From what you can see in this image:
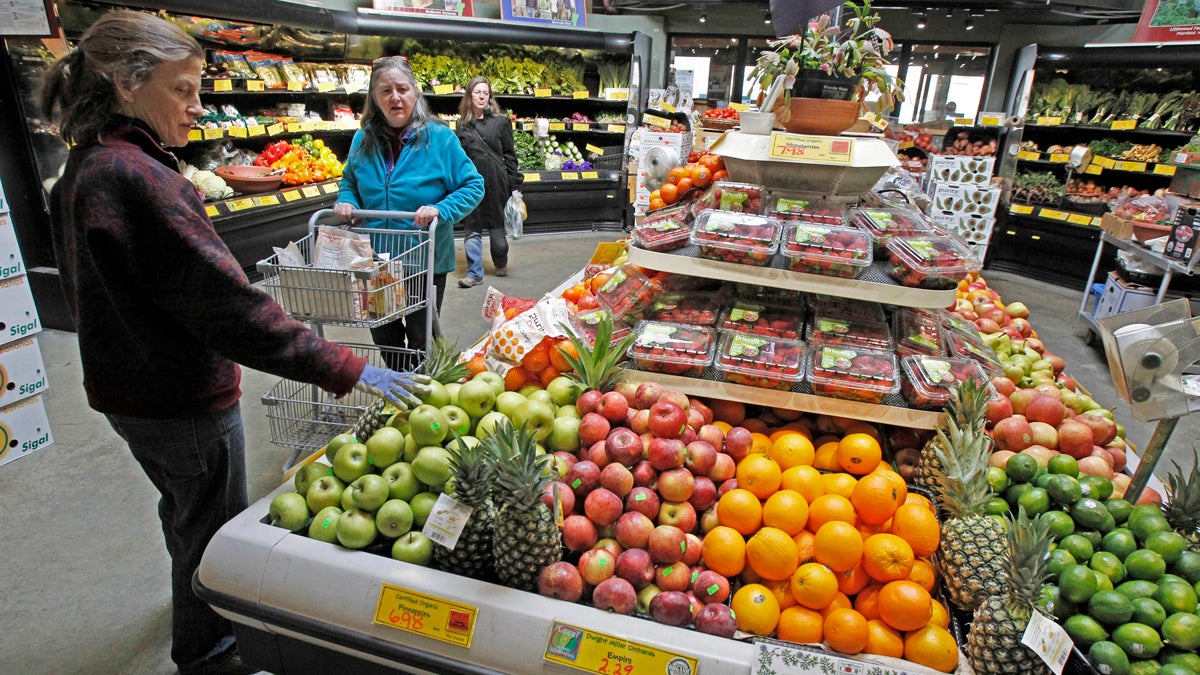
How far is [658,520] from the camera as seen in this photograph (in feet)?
5.26

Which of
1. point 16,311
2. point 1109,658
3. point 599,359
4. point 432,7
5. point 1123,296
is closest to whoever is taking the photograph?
point 1109,658

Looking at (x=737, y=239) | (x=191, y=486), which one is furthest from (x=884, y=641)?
(x=191, y=486)

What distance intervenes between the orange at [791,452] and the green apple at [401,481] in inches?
38.9

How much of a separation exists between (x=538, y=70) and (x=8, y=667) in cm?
773

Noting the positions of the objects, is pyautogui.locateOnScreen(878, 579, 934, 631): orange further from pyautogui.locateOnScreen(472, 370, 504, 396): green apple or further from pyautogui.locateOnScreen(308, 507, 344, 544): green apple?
pyautogui.locateOnScreen(308, 507, 344, 544): green apple

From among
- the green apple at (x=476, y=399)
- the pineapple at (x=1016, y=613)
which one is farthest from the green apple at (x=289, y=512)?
the pineapple at (x=1016, y=613)

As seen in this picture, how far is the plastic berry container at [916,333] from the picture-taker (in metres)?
2.12

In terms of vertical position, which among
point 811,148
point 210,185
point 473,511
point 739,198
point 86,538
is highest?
point 811,148

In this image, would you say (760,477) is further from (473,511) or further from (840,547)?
(473,511)

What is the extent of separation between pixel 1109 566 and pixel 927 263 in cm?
89

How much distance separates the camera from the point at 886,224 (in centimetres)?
222

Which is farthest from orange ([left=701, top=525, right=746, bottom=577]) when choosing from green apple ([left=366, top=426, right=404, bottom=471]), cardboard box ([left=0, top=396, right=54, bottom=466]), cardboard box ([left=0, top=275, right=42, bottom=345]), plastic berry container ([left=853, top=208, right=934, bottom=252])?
cardboard box ([left=0, top=396, right=54, bottom=466])

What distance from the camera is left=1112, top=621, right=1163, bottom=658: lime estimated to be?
51.6 inches

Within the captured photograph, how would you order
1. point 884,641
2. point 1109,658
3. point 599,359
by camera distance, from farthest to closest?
point 599,359
point 884,641
point 1109,658
